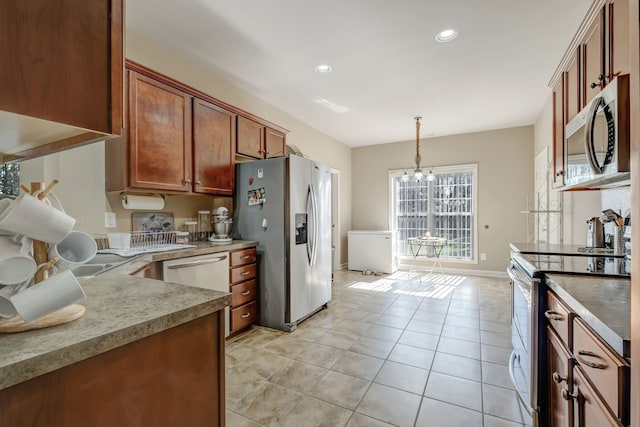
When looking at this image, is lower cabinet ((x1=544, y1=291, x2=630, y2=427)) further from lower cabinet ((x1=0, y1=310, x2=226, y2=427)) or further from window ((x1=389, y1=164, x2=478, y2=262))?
window ((x1=389, y1=164, x2=478, y2=262))

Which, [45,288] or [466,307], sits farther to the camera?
[466,307]

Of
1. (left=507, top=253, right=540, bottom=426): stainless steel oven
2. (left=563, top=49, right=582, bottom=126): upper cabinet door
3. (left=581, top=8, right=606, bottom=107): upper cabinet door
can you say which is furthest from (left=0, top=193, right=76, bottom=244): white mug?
(left=563, top=49, right=582, bottom=126): upper cabinet door

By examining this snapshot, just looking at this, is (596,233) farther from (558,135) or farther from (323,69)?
(323,69)

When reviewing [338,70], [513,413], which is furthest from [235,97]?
[513,413]

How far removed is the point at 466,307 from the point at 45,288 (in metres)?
3.98

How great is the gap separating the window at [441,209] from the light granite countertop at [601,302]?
4.45 metres

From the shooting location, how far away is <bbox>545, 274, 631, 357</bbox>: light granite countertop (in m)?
0.79

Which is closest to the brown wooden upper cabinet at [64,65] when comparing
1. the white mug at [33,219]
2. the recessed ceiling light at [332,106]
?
the white mug at [33,219]

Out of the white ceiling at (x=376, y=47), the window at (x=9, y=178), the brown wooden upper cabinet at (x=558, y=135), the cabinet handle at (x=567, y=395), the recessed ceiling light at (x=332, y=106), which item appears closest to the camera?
the cabinet handle at (x=567, y=395)

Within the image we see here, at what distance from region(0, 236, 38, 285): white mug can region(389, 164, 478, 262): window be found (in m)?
5.51

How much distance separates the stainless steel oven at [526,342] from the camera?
4.85 feet

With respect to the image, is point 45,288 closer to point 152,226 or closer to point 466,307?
point 152,226

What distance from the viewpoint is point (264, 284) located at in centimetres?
304

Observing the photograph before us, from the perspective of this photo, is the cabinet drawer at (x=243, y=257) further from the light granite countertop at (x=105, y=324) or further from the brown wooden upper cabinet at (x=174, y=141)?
the light granite countertop at (x=105, y=324)
